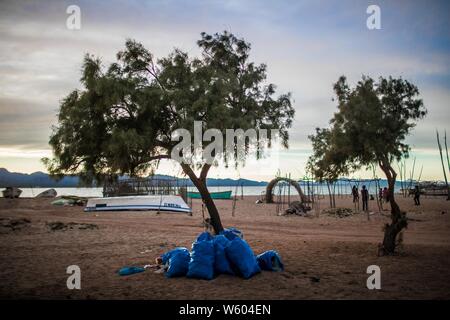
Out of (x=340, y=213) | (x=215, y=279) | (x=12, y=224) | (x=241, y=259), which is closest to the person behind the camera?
(x=215, y=279)

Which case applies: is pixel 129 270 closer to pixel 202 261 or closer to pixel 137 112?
pixel 202 261

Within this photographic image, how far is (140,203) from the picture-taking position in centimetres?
2869

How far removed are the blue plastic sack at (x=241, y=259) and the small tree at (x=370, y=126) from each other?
13946 mm

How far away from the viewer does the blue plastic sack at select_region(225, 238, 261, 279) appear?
25.3 feet

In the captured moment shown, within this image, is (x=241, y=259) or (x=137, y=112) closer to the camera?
(x=241, y=259)

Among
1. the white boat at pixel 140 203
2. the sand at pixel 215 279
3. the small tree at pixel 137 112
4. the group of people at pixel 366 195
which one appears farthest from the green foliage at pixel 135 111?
the group of people at pixel 366 195

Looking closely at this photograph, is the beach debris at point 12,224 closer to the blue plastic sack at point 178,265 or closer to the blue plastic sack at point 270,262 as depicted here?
the blue plastic sack at point 178,265

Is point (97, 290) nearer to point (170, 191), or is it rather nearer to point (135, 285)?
point (135, 285)

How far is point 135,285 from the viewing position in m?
7.43

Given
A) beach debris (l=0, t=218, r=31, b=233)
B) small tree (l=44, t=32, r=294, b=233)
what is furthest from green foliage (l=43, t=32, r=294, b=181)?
beach debris (l=0, t=218, r=31, b=233)

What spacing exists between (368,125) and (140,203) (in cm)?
1901

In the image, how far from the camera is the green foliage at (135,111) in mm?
11383

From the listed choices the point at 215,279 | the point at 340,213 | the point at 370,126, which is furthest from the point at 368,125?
the point at 215,279
